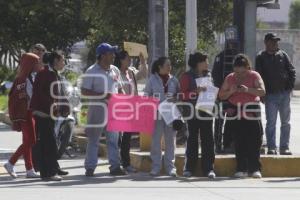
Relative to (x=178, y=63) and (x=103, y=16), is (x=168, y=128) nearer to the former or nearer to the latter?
Answer: (x=103, y=16)

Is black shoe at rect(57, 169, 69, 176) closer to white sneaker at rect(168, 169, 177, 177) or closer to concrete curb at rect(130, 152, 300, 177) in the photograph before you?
white sneaker at rect(168, 169, 177, 177)

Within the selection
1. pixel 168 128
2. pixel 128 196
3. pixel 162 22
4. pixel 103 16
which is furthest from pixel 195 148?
pixel 103 16

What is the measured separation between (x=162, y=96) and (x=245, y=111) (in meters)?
1.19

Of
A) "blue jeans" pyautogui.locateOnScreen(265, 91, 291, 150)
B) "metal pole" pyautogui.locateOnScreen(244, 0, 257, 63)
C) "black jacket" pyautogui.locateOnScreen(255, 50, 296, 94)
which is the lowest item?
"blue jeans" pyautogui.locateOnScreen(265, 91, 291, 150)

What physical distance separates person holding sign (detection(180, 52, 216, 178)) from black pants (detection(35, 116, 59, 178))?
6.18 ft

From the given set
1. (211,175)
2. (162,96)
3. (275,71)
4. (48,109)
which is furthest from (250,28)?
(48,109)

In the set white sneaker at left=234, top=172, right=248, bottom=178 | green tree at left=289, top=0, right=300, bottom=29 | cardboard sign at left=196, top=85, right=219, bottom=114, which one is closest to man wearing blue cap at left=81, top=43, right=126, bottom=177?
cardboard sign at left=196, top=85, right=219, bottom=114

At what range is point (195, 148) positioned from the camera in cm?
1173

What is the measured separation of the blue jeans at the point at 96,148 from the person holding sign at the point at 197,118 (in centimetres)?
101

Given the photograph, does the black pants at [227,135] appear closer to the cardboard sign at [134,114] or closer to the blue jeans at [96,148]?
the cardboard sign at [134,114]

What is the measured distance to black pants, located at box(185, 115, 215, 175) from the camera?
11617mm

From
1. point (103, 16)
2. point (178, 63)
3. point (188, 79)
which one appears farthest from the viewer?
point (178, 63)

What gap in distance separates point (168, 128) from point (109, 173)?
3.57ft

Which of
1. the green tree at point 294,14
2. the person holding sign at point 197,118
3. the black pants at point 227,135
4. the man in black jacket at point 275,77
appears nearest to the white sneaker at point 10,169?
the person holding sign at point 197,118
